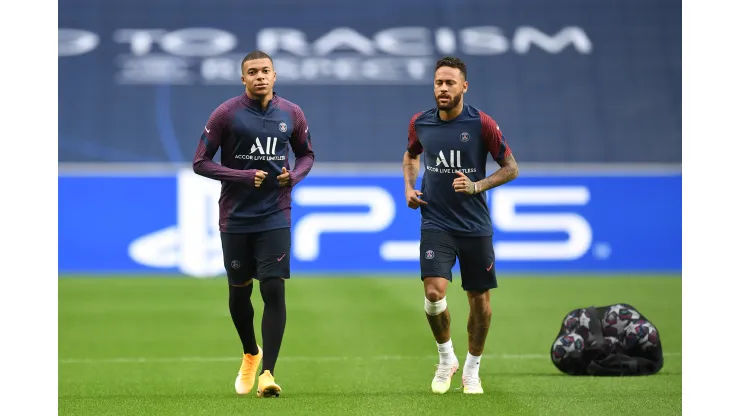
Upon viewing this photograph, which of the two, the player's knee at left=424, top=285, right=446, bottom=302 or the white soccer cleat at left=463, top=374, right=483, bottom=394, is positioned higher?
the player's knee at left=424, top=285, right=446, bottom=302

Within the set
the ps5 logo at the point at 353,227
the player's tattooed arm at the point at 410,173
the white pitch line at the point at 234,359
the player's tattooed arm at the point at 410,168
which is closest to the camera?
the player's tattooed arm at the point at 410,173

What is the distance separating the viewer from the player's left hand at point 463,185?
6.71m

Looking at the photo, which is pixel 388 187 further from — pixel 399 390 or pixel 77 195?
pixel 399 390

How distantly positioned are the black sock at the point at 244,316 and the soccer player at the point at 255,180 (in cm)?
1

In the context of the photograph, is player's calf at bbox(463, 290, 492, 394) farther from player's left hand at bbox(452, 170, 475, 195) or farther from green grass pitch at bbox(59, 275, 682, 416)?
player's left hand at bbox(452, 170, 475, 195)

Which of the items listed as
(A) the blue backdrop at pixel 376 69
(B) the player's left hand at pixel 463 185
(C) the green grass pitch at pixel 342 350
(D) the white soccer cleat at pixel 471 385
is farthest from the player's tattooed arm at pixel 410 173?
(A) the blue backdrop at pixel 376 69

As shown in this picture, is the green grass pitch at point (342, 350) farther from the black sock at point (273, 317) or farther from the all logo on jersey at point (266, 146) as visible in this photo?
the all logo on jersey at point (266, 146)

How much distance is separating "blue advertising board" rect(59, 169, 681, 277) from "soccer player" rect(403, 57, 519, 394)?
1105cm

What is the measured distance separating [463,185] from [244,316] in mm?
1613

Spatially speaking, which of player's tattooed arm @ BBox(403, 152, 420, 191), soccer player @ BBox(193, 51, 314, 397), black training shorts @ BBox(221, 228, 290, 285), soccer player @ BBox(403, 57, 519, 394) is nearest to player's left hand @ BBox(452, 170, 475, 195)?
soccer player @ BBox(403, 57, 519, 394)

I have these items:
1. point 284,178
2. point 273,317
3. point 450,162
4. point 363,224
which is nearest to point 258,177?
point 284,178

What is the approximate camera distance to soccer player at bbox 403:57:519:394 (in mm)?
6855

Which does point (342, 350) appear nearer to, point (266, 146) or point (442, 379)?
point (442, 379)

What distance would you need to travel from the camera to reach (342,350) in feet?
32.1
